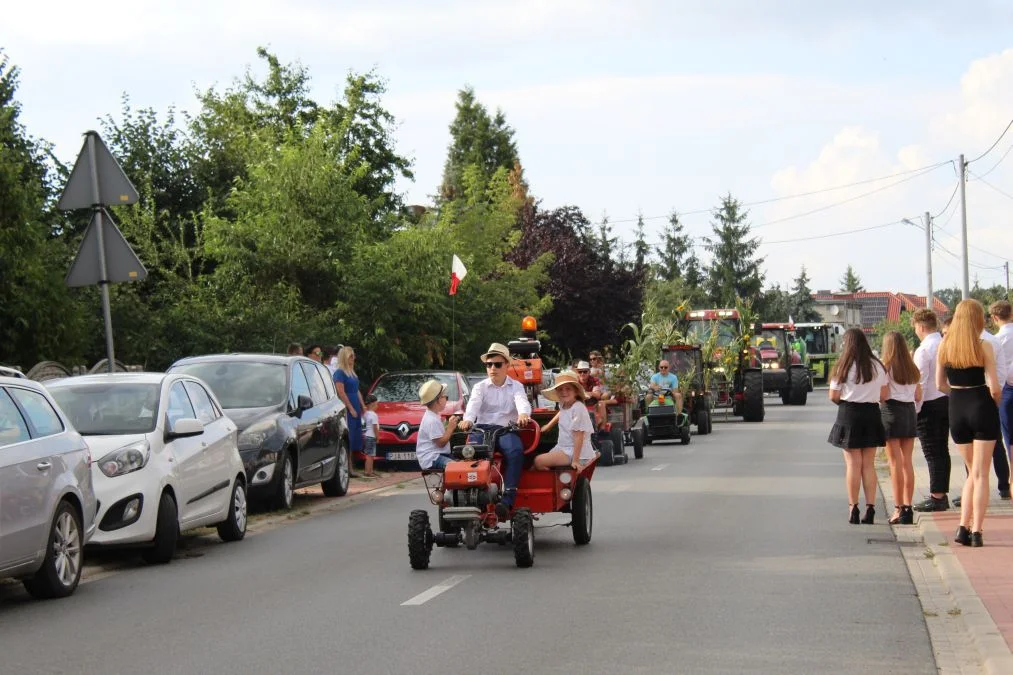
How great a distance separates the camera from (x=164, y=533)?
1166 cm

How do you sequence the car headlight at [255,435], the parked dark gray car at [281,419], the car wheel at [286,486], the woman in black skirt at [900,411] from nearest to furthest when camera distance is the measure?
the woman in black skirt at [900,411], the car headlight at [255,435], the parked dark gray car at [281,419], the car wheel at [286,486]

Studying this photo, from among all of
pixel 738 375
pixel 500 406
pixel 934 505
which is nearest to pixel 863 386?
pixel 934 505

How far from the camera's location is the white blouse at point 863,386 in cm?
1302

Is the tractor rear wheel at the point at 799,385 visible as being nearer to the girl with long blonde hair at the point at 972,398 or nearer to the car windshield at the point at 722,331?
the car windshield at the point at 722,331

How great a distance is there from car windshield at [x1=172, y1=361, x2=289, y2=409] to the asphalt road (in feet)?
6.73

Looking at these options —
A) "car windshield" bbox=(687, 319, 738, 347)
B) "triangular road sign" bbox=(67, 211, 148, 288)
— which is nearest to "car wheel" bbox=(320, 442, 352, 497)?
"triangular road sign" bbox=(67, 211, 148, 288)

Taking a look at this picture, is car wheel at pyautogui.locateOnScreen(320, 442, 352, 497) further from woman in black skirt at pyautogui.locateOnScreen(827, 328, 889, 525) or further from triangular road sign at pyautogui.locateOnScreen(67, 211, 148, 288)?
woman in black skirt at pyautogui.locateOnScreen(827, 328, 889, 525)

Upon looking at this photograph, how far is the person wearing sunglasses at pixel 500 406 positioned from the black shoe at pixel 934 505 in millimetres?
4600

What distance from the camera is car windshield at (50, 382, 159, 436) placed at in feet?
39.3

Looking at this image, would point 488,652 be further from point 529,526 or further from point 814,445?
point 814,445

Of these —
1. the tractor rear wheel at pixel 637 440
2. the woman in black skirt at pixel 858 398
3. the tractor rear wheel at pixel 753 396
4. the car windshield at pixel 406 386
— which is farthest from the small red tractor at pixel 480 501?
the tractor rear wheel at pixel 753 396

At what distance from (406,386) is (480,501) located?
38.9 ft

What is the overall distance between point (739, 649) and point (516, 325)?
23618 mm

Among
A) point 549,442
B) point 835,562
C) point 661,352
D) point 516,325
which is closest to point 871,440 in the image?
point 835,562
